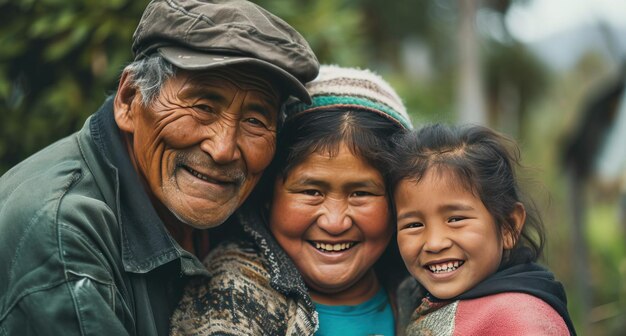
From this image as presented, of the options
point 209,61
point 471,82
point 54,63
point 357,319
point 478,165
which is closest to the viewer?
point 209,61

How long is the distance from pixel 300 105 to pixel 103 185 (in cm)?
95

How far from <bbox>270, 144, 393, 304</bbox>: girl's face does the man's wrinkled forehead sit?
15.8 inches

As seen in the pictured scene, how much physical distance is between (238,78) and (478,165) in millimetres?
1047

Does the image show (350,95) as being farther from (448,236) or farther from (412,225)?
(448,236)

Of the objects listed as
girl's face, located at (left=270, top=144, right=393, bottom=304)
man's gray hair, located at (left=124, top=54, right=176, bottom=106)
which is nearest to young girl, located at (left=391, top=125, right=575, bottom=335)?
girl's face, located at (left=270, top=144, right=393, bottom=304)

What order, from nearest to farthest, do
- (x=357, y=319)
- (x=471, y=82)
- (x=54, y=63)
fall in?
(x=357, y=319), (x=54, y=63), (x=471, y=82)

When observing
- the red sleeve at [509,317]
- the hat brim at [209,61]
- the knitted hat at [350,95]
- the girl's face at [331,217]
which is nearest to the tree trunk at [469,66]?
the knitted hat at [350,95]

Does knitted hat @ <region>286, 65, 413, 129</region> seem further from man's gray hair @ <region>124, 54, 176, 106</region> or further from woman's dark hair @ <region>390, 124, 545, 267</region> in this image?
Answer: man's gray hair @ <region>124, 54, 176, 106</region>

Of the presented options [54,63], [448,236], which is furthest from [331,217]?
[54,63]

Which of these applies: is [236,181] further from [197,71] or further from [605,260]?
[605,260]

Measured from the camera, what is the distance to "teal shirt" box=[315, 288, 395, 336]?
3.30 m

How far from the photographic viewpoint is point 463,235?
308 cm

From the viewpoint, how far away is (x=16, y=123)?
178 inches

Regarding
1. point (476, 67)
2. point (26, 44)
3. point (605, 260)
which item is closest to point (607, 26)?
point (476, 67)
